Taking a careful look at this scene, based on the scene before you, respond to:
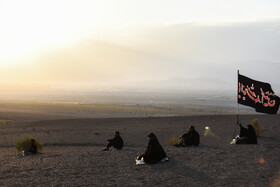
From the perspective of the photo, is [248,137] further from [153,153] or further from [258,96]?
[153,153]

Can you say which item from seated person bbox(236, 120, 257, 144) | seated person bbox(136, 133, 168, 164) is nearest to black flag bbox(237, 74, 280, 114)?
seated person bbox(236, 120, 257, 144)

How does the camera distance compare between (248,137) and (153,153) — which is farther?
(248,137)

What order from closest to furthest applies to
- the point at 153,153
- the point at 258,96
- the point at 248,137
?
the point at 153,153
the point at 258,96
the point at 248,137

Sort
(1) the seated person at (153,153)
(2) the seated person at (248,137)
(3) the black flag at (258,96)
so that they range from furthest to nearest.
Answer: (2) the seated person at (248,137) < (3) the black flag at (258,96) < (1) the seated person at (153,153)

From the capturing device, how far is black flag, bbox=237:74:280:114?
14.5 m

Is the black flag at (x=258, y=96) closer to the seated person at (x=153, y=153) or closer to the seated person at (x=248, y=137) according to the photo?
the seated person at (x=248, y=137)

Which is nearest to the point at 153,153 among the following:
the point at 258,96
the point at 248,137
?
the point at 258,96

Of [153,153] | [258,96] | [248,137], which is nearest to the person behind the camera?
[153,153]

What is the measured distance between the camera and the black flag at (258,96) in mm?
14492

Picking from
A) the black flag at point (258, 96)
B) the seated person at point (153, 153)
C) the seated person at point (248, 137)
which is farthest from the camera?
the seated person at point (248, 137)

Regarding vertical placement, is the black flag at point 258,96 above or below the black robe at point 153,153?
above

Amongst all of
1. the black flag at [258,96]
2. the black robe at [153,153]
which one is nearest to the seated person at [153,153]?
the black robe at [153,153]

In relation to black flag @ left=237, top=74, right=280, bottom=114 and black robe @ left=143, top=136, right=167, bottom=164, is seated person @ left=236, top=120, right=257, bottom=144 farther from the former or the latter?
black robe @ left=143, top=136, right=167, bottom=164

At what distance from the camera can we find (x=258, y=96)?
1487 centimetres
